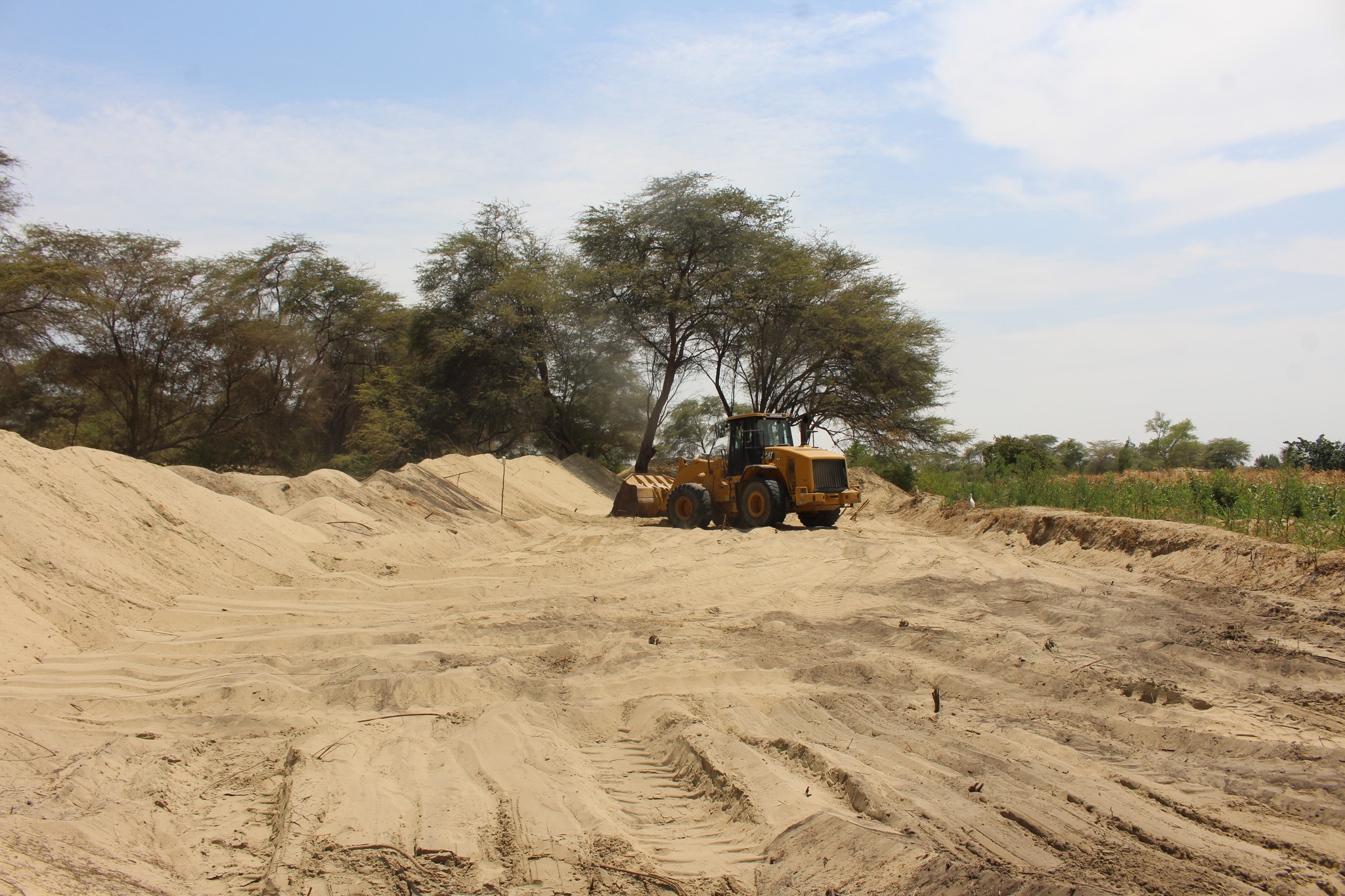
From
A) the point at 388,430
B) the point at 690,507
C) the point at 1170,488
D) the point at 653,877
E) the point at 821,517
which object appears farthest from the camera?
the point at 388,430

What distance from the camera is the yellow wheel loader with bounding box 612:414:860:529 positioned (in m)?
13.9

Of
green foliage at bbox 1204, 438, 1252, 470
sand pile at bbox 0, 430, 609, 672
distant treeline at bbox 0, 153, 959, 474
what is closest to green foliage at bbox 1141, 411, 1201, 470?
green foliage at bbox 1204, 438, 1252, 470

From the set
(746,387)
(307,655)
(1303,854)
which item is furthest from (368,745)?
(746,387)

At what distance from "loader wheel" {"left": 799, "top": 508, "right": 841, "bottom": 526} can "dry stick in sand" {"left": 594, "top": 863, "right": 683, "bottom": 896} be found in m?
12.0

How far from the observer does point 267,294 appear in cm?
2850

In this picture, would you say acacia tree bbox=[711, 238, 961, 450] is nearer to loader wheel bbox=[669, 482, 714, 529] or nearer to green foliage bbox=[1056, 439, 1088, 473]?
loader wheel bbox=[669, 482, 714, 529]

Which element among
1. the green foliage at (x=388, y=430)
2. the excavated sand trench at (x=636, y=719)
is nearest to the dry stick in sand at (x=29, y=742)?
the excavated sand trench at (x=636, y=719)

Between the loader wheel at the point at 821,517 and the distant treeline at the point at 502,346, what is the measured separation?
35.2 ft

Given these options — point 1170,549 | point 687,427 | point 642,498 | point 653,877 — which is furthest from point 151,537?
point 687,427

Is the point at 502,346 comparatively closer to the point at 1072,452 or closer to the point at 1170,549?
the point at 1170,549

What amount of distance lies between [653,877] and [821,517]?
40.2ft

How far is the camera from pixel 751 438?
48.8 ft

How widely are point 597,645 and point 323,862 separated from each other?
3251 mm

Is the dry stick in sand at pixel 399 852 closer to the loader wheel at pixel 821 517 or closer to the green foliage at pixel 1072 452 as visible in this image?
the loader wheel at pixel 821 517
